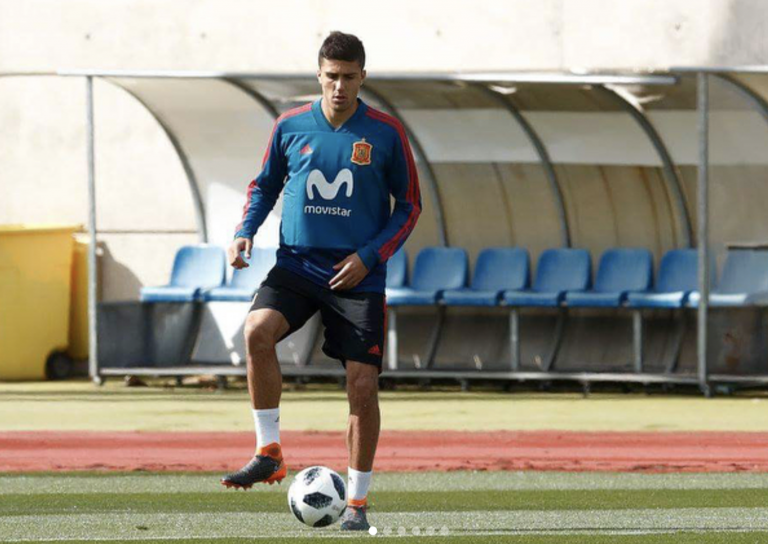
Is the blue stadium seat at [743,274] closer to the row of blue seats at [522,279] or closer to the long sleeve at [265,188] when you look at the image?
the row of blue seats at [522,279]

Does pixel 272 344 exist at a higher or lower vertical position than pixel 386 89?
lower

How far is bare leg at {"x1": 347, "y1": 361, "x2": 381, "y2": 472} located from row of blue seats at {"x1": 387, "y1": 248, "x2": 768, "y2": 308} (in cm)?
970

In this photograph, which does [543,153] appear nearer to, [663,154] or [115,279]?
[663,154]

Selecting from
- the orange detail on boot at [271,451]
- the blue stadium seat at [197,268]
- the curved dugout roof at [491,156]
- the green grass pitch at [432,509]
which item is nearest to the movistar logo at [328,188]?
the orange detail on boot at [271,451]

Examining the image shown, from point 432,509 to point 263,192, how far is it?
200cm

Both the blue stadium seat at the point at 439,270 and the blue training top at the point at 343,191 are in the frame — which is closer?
the blue training top at the point at 343,191

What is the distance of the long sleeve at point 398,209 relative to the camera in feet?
27.2

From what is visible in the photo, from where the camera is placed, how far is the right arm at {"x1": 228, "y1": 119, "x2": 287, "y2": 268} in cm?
848

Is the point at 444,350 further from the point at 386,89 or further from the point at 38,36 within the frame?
the point at 38,36

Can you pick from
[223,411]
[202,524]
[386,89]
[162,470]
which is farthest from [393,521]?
[386,89]

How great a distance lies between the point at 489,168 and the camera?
766 inches

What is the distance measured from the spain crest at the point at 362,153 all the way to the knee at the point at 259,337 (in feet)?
2.74

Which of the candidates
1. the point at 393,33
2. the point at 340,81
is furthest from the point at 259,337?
the point at 393,33

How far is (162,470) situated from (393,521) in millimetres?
3236
